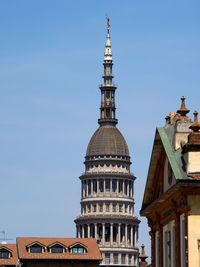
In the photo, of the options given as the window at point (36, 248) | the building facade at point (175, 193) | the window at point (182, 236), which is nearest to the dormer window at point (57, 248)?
the window at point (36, 248)

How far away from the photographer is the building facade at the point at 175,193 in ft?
140

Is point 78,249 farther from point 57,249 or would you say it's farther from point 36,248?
point 36,248

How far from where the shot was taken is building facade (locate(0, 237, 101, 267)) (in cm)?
18088

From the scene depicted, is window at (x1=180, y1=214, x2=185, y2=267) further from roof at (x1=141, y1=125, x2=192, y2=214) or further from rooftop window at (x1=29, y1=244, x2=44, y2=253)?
rooftop window at (x1=29, y1=244, x2=44, y2=253)

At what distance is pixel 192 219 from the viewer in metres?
42.8

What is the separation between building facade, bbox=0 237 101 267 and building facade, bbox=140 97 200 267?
127125 mm

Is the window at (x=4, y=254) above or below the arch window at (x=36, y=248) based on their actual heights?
below

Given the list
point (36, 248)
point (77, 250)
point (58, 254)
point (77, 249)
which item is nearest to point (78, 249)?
point (77, 249)

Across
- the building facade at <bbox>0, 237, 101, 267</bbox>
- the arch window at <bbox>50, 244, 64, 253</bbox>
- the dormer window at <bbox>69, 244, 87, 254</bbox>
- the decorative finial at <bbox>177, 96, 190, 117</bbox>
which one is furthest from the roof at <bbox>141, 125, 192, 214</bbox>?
the arch window at <bbox>50, 244, 64, 253</bbox>

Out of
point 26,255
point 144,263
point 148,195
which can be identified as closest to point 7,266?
point 26,255

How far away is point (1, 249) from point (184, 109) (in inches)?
5454

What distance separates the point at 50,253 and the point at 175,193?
462ft

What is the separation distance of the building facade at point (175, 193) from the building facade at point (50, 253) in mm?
127125

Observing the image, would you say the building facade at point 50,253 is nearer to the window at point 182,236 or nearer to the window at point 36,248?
the window at point 36,248
